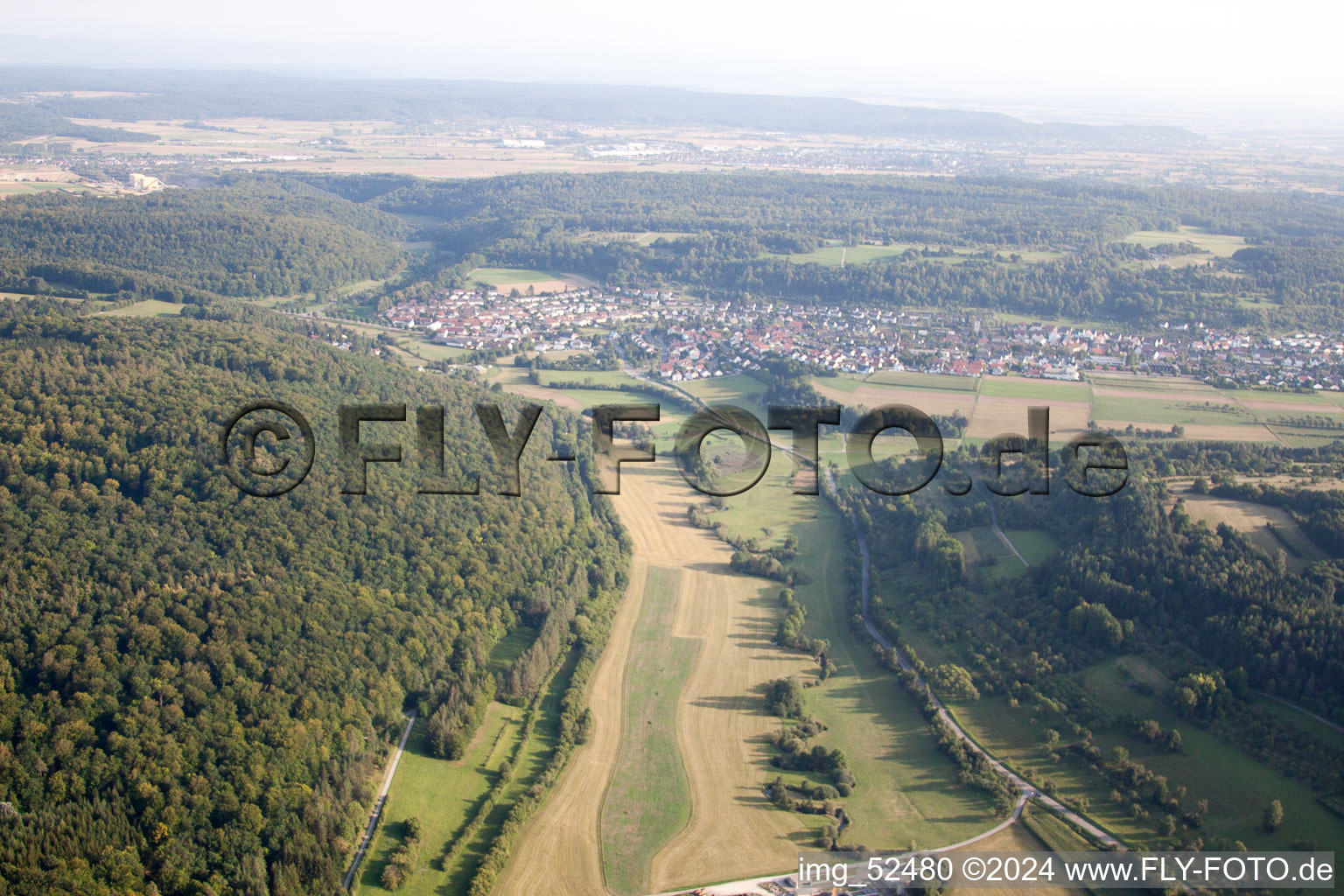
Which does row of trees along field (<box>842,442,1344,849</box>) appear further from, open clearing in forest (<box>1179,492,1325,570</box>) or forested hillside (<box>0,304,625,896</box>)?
forested hillside (<box>0,304,625,896</box>)

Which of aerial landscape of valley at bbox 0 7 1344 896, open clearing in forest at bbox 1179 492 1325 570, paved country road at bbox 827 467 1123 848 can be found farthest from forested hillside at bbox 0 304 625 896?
open clearing in forest at bbox 1179 492 1325 570

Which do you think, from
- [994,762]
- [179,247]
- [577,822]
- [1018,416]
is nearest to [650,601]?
[577,822]

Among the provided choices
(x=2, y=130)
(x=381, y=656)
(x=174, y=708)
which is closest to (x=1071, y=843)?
(x=381, y=656)

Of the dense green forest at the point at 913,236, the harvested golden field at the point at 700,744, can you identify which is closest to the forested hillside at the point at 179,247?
the dense green forest at the point at 913,236

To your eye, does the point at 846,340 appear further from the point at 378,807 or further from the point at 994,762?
the point at 378,807

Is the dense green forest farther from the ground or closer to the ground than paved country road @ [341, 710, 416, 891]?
farther from the ground

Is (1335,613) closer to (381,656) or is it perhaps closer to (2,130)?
(381,656)

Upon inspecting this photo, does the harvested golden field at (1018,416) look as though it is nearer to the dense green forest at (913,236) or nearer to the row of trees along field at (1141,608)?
the row of trees along field at (1141,608)
